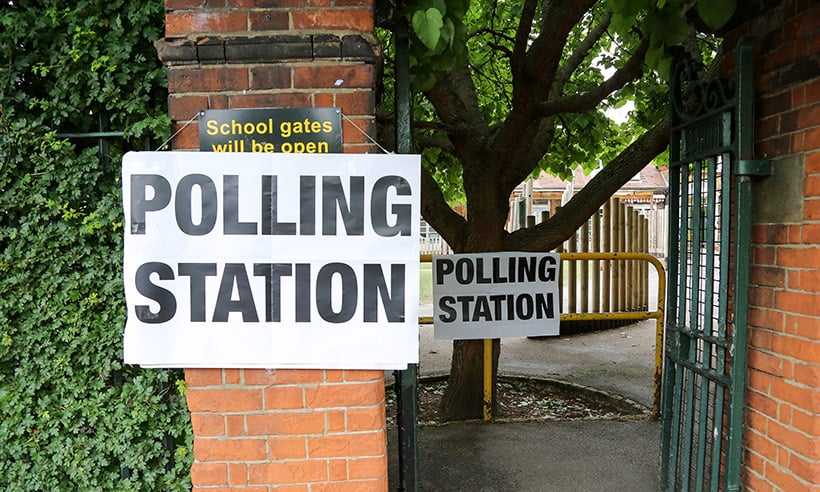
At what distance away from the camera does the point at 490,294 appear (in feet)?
14.9

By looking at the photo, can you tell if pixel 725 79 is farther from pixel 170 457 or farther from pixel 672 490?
pixel 170 457

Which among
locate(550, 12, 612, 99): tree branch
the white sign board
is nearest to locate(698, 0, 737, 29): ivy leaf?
the white sign board

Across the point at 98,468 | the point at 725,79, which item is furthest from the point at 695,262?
the point at 98,468

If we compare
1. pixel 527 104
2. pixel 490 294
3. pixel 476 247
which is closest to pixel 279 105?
pixel 527 104

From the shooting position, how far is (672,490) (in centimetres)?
311

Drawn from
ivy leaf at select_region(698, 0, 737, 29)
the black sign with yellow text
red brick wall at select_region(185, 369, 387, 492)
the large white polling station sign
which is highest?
ivy leaf at select_region(698, 0, 737, 29)

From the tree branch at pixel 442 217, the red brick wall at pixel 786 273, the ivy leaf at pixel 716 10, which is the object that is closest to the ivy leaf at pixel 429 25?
the ivy leaf at pixel 716 10

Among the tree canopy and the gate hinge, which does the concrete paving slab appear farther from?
the gate hinge

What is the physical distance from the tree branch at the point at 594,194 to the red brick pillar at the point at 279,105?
308 cm

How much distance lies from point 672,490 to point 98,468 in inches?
116

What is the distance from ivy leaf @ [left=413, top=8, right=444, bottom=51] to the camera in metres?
2.07

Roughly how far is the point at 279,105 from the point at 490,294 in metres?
2.85

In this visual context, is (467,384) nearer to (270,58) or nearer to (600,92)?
(600,92)

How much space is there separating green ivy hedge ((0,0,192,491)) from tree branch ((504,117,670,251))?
130 inches
